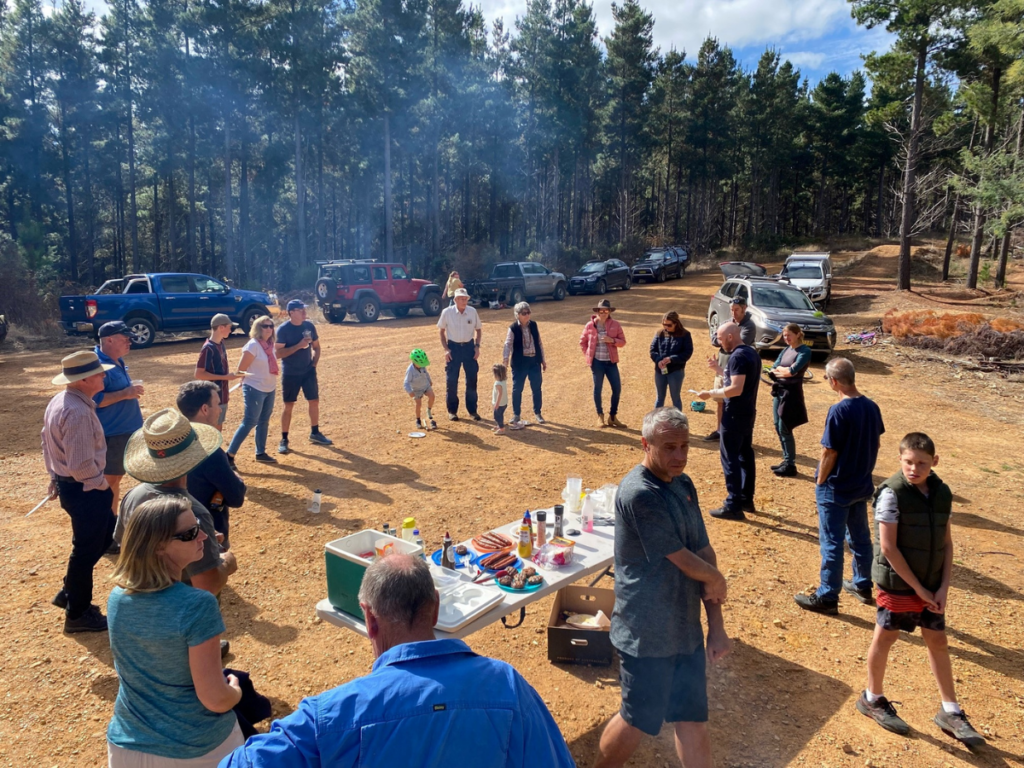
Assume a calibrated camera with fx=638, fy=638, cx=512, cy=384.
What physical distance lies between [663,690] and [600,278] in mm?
26042

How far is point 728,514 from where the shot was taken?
631 centimetres

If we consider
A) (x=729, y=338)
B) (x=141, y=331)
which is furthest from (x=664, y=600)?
(x=141, y=331)

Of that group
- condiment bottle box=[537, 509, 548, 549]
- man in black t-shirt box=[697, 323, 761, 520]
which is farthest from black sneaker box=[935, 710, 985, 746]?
man in black t-shirt box=[697, 323, 761, 520]

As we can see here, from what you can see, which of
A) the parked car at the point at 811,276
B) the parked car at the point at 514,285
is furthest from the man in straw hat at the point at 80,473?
the parked car at the point at 811,276

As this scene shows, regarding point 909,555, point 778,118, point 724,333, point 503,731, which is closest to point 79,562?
point 503,731

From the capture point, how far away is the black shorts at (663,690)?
269 centimetres

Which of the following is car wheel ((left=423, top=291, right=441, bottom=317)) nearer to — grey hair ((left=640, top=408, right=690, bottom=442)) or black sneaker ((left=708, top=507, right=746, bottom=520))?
black sneaker ((left=708, top=507, right=746, bottom=520))

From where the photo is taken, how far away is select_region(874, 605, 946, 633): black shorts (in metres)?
3.37

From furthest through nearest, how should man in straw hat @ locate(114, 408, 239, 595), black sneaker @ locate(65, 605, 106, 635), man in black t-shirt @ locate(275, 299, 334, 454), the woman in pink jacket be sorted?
1. the woman in pink jacket
2. man in black t-shirt @ locate(275, 299, 334, 454)
3. black sneaker @ locate(65, 605, 106, 635)
4. man in straw hat @ locate(114, 408, 239, 595)

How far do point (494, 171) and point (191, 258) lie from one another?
71.6 feet

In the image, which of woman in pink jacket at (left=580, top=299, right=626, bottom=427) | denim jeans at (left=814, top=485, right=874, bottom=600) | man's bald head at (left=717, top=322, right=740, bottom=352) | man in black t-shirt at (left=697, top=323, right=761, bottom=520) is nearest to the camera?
denim jeans at (left=814, top=485, right=874, bottom=600)

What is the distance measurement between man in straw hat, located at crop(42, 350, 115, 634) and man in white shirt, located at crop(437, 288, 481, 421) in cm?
495

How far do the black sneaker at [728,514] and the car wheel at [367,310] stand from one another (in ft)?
52.5

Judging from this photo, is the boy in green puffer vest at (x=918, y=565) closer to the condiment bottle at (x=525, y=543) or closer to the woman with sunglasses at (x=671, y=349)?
the condiment bottle at (x=525, y=543)
